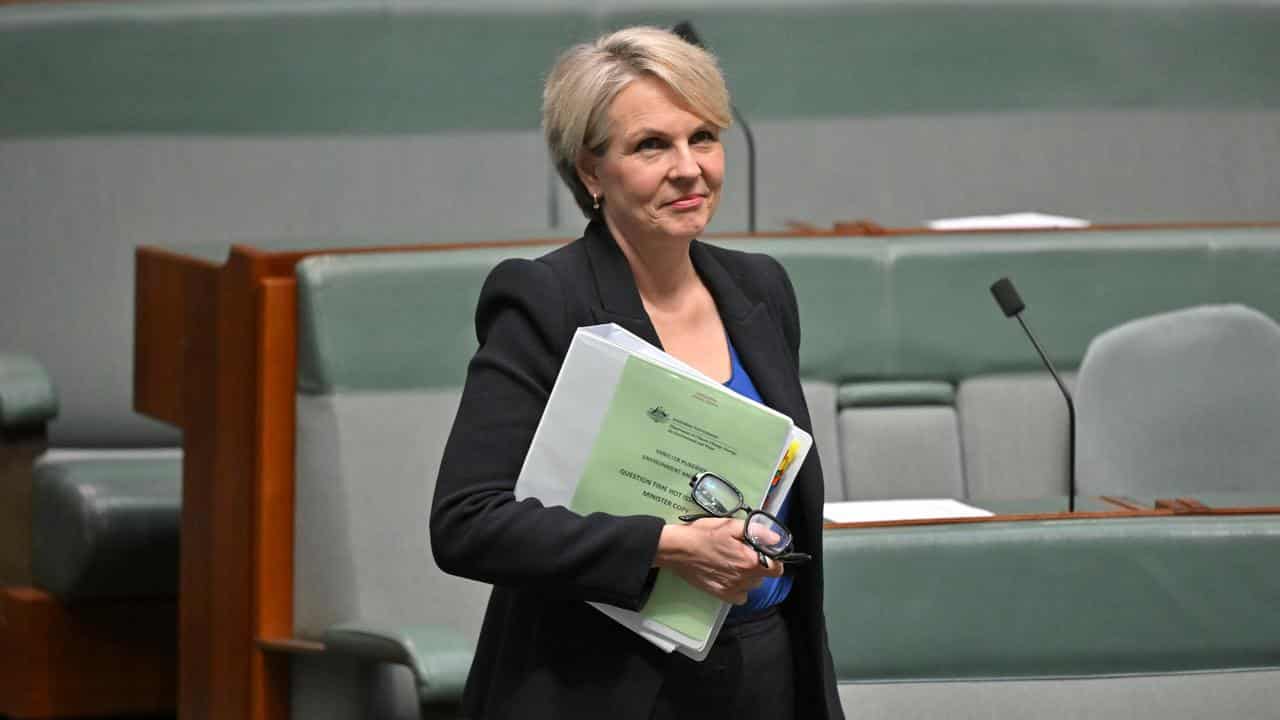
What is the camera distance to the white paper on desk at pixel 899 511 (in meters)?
2.34

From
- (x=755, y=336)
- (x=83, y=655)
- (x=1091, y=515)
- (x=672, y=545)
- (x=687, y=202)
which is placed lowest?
(x=83, y=655)

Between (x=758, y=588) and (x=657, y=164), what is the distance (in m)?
0.35

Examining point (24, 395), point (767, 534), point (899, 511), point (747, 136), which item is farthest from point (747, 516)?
point (24, 395)

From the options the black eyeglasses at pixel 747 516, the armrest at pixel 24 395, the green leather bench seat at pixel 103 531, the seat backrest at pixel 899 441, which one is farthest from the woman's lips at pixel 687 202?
the armrest at pixel 24 395

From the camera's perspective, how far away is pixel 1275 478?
9.75ft

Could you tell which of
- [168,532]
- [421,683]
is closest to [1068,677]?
[421,683]

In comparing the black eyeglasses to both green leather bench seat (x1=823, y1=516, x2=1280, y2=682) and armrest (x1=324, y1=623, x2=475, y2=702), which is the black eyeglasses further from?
armrest (x1=324, y1=623, x2=475, y2=702)

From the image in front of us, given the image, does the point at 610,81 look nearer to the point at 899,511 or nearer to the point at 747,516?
the point at 747,516

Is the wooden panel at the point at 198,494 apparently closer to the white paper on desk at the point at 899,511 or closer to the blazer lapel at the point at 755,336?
the white paper on desk at the point at 899,511

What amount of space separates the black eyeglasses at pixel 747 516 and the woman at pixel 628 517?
1 cm

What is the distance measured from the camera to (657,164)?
159 cm

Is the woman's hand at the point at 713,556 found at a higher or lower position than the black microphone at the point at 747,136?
lower

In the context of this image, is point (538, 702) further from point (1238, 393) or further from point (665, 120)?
point (1238, 393)

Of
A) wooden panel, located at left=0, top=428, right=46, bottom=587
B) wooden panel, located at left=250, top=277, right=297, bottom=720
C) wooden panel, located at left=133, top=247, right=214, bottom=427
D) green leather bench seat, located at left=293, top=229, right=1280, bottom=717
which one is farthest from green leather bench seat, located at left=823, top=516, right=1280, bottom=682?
wooden panel, located at left=0, top=428, right=46, bottom=587
